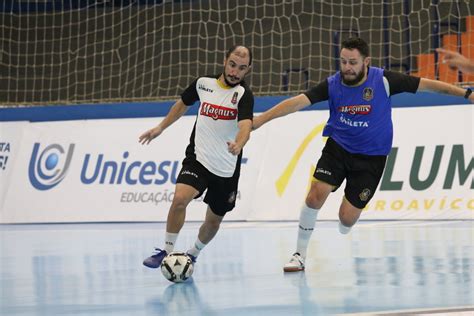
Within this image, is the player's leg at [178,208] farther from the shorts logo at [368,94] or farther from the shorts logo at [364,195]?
the shorts logo at [368,94]

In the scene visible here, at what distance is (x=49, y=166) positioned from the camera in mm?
16875

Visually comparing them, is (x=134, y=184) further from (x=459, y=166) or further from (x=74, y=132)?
(x=459, y=166)

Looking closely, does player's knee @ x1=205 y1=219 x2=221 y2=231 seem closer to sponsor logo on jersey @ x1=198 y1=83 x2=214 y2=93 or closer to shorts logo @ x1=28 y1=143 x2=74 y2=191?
sponsor logo on jersey @ x1=198 y1=83 x2=214 y2=93

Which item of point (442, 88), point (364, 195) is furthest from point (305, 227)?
point (442, 88)

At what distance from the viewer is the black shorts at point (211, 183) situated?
28.6ft

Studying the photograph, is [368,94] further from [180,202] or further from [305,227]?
[180,202]

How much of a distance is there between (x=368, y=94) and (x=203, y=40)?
42.3 feet

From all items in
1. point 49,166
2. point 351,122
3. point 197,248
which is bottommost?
point 49,166

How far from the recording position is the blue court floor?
267 inches

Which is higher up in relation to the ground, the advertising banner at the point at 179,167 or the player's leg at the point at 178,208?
the player's leg at the point at 178,208

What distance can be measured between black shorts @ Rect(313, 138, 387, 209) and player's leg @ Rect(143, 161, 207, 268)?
3.62ft

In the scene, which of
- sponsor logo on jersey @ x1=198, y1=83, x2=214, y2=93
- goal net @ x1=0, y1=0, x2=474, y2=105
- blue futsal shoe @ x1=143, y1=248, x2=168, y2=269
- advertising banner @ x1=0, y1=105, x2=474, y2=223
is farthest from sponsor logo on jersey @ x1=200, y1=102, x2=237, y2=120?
goal net @ x1=0, y1=0, x2=474, y2=105

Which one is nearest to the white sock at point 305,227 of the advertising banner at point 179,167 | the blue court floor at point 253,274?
the blue court floor at point 253,274

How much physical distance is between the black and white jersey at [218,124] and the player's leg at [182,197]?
106mm
